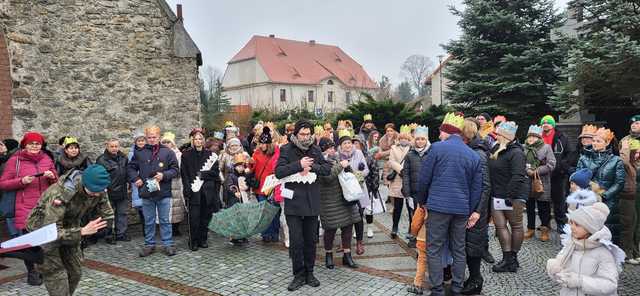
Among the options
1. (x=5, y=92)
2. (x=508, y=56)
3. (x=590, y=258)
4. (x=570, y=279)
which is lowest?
(x=570, y=279)

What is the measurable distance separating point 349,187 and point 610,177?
322 centimetres

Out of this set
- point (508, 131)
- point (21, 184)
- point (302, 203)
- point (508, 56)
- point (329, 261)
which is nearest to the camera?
point (302, 203)

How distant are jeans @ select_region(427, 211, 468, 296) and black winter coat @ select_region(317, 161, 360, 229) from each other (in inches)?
56.8

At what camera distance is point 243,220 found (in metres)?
6.81

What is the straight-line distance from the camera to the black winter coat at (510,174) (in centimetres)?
562

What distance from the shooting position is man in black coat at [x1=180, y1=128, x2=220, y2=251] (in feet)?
23.7

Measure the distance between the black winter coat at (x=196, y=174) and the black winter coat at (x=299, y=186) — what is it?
221cm

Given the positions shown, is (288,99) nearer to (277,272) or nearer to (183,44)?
(183,44)

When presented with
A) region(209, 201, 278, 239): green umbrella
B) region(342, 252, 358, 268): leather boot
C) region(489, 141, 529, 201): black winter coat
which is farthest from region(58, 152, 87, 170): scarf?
region(489, 141, 529, 201): black winter coat

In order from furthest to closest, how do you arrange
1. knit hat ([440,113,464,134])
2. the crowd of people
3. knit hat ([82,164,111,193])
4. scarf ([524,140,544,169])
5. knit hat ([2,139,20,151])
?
scarf ([524,140,544,169]) < knit hat ([2,139,20,151]) < knit hat ([440,113,464,134]) < the crowd of people < knit hat ([82,164,111,193])

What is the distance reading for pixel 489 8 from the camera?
15008mm

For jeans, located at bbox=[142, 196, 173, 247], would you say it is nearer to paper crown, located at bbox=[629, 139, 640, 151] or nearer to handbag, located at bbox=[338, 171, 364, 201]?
handbag, located at bbox=[338, 171, 364, 201]

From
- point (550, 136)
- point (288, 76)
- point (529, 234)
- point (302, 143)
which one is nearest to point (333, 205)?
point (302, 143)

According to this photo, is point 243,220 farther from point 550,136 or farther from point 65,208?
point 550,136
